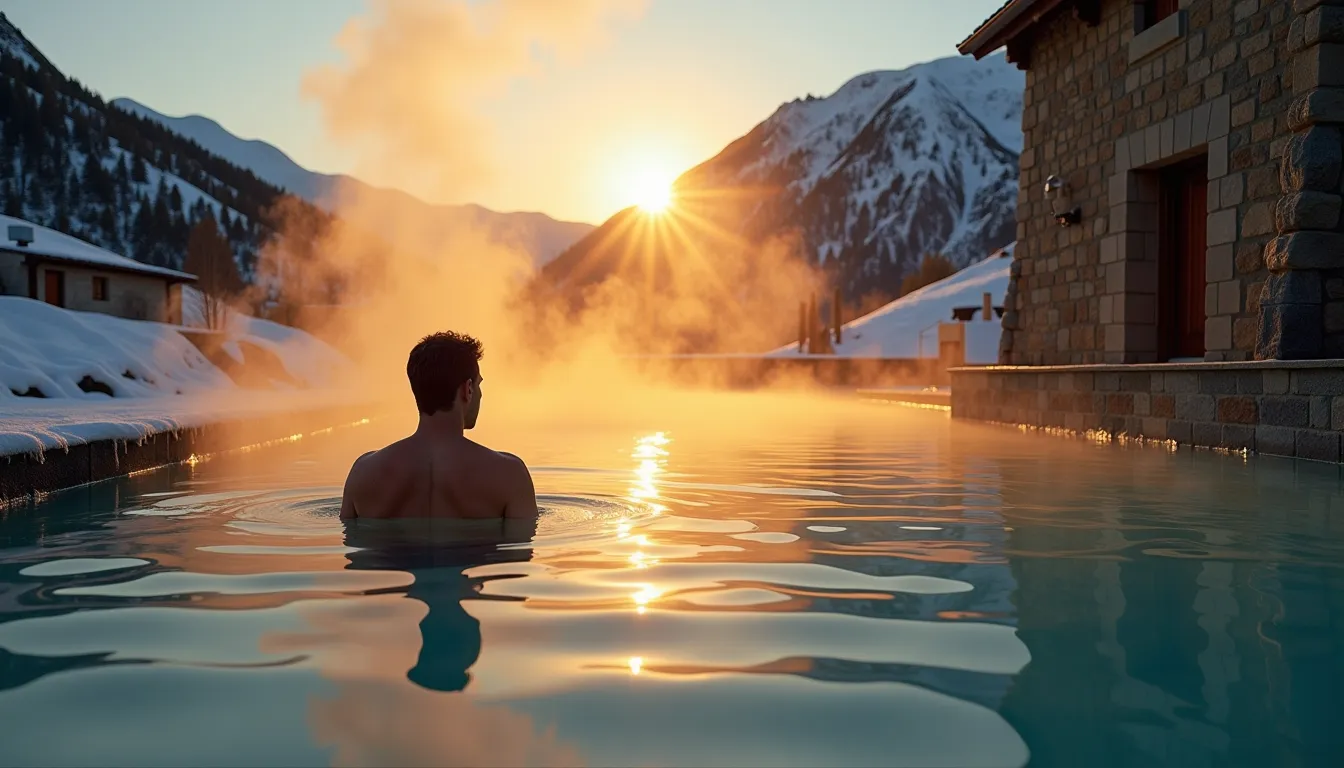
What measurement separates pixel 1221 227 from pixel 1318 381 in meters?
1.95

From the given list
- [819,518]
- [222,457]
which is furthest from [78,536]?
[222,457]

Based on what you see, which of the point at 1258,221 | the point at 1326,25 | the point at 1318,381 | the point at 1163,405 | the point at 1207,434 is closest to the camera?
the point at 1318,381

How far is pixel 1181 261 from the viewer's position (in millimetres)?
9758

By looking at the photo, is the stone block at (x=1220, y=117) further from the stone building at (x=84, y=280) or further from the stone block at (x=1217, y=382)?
the stone building at (x=84, y=280)

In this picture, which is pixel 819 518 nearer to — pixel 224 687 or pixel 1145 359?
pixel 224 687

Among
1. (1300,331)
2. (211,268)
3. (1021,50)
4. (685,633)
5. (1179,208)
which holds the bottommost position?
(685,633)

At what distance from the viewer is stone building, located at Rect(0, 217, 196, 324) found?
2806cm

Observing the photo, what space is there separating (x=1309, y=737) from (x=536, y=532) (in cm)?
278

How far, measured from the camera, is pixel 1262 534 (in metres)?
4.03

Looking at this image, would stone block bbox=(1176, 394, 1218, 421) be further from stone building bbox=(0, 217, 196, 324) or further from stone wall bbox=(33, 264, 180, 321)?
stone wall bbox=(33, 264, 180, 321)

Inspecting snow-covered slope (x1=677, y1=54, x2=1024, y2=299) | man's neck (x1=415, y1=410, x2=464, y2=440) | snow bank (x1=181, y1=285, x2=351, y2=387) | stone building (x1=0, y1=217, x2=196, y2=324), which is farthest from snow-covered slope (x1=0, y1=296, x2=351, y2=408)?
snow-covered slope (x1=677, y1=54, x2=1024, y2=299)

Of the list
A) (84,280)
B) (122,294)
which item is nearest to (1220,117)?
(84,280)

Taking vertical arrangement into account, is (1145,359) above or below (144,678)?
above

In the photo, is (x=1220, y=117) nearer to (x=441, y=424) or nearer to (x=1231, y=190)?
(x=1231, y=190)
